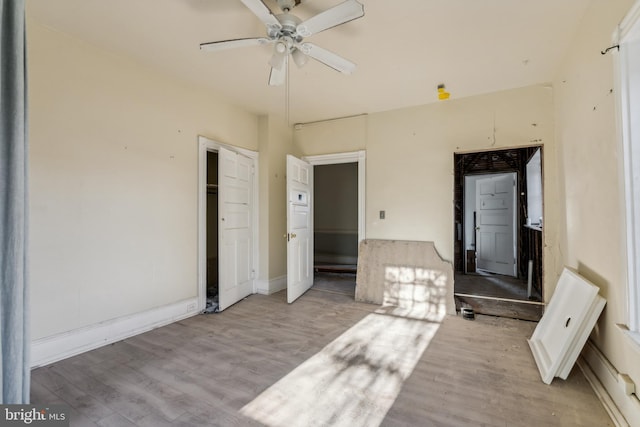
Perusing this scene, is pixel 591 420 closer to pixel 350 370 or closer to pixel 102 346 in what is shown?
pixel 350 370

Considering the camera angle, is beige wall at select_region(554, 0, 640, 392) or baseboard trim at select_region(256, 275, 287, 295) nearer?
beige wall at select_region(554, 0, 640, 392)

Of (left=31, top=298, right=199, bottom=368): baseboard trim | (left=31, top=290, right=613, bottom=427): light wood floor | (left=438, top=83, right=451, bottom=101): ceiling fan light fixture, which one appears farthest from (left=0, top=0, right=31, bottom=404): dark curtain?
(left=438, top=83, right=451, bottom=101): ceiling fan light fixture

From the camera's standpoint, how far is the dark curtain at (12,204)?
1214 mm

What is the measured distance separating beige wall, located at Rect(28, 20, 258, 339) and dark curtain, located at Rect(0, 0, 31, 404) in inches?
48.7

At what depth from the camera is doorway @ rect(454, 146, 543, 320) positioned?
15.0 ft

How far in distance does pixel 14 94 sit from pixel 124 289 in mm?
2011

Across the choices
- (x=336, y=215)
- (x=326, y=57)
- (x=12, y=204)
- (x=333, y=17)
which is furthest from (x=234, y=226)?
(x=336, y=215)

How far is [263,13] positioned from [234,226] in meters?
2.67

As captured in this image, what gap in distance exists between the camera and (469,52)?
265 centimetres

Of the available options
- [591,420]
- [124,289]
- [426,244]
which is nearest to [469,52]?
[426,244]

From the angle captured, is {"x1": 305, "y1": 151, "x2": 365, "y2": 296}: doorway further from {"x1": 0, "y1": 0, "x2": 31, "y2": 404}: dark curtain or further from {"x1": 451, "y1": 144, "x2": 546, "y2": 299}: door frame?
{"x1": 0, "y1": 0, "x2": 31, "y2": 404}: dark curtain

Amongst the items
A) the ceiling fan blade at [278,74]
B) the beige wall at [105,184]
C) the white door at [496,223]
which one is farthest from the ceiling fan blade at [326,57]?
the white door at [496,223]

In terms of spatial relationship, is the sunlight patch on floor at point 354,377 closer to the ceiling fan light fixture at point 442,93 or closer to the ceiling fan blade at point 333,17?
the ceiling fan blade at point 333,17

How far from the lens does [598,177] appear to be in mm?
1951
